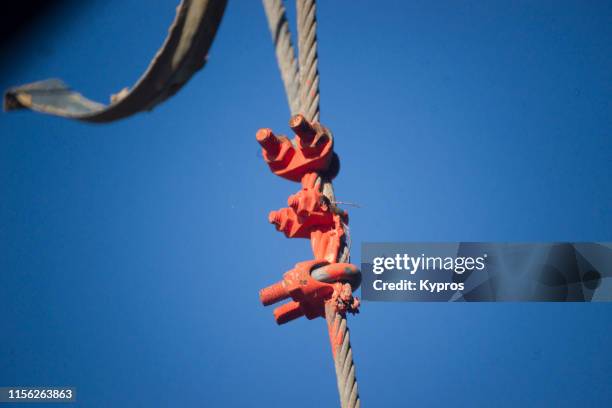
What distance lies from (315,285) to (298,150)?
16cm

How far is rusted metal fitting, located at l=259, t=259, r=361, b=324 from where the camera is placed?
722 mm

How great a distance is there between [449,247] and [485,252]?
0.06m

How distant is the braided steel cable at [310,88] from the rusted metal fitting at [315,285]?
1 centimetres

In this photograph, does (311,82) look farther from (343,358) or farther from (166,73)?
(343,358)

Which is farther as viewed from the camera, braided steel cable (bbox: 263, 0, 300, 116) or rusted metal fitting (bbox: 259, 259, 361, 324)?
braided steel cable (bbox: 263, 0, 300, 116)

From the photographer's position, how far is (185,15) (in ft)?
2.08

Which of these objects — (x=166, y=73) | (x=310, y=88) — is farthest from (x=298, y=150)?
(x=166, y=73)

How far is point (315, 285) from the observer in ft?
2.37

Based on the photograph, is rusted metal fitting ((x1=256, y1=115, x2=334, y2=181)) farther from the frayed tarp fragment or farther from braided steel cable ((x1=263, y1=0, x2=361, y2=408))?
the frayed tarp fragment

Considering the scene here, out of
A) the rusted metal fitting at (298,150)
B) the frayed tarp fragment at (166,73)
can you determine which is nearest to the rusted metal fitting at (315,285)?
the rusted metal fitting at (298,150)

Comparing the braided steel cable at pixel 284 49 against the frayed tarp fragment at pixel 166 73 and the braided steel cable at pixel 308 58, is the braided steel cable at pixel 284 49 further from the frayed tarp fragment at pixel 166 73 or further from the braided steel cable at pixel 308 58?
the frayed tarp fragment at pixel 166 73

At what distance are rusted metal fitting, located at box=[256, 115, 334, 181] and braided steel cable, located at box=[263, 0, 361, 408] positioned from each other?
0.07 feet

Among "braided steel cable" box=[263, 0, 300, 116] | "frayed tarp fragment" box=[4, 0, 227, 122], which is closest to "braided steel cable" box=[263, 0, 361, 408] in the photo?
"braided steel cable" box=[263, 0, 300, 116]

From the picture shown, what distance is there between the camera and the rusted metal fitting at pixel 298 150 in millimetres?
771
